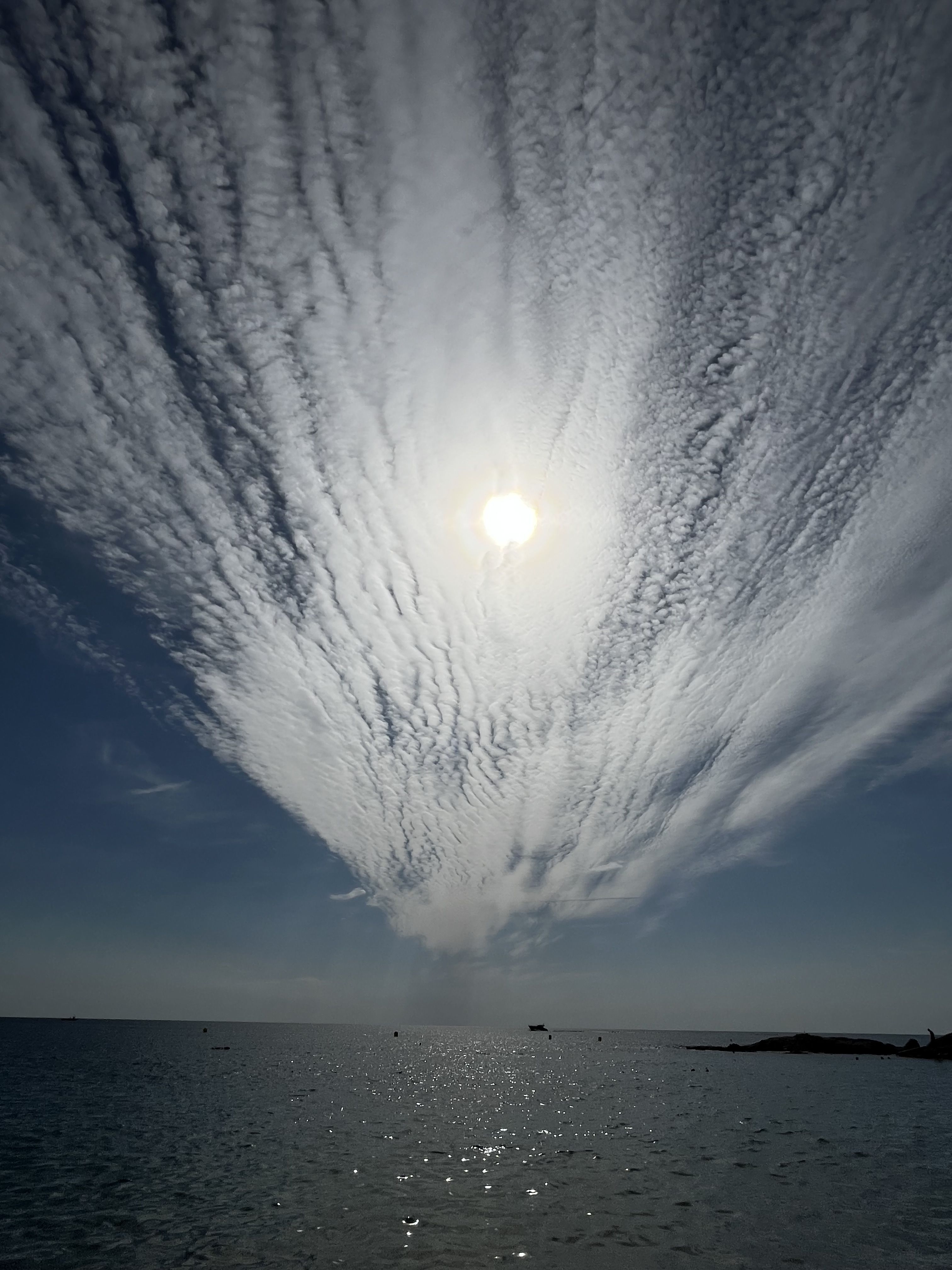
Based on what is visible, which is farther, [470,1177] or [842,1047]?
[842,1047]

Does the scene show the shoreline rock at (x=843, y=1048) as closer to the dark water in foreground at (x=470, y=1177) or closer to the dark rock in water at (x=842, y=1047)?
the dark rock in water at (x=842, y=1047)

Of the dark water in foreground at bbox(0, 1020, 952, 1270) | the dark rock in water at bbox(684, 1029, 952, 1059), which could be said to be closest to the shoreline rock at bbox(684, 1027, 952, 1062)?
the dark rock in water at bbox(684, 1029, 952, 1059)

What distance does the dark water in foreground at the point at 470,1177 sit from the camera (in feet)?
55.9

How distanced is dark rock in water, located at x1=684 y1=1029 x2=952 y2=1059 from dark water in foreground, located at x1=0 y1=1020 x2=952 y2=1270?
60.6 metres

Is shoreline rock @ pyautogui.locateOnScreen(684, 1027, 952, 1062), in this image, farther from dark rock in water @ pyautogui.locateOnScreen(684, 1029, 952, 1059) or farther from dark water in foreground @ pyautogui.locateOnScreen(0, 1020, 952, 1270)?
dark water in foreground @ pyautogui.locateOnScreen(0, 1020, 952, 1270)

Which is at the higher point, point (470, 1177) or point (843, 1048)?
point (843, 1048)

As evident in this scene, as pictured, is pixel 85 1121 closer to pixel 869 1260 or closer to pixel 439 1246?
pixel 439 1246

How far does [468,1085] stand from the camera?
195ft

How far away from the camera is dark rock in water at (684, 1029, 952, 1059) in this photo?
99.9 metres

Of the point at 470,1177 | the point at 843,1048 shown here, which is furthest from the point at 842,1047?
the point at 470,1177

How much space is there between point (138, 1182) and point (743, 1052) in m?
135

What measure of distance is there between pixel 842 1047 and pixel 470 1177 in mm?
127919

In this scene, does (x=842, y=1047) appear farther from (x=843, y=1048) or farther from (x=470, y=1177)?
(x=470, y=1177)

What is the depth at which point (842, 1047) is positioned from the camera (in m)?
116
